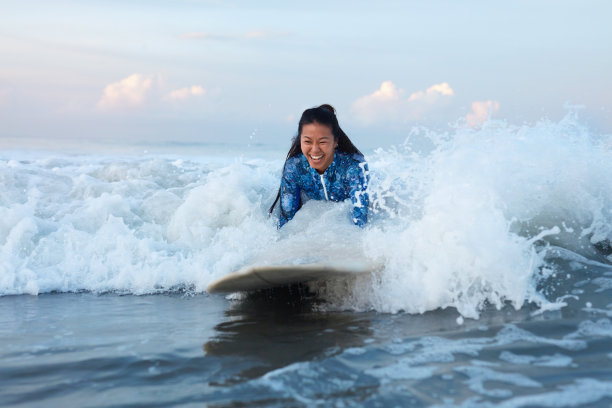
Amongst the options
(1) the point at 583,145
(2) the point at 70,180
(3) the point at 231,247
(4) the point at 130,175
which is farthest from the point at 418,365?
(4) the point at 130,175

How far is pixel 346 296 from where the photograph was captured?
3602mm

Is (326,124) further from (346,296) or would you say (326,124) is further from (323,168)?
(346,296)

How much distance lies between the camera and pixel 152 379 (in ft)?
7.89

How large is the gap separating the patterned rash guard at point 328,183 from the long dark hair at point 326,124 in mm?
58

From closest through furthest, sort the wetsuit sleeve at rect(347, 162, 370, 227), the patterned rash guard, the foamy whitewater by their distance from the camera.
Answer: the foamy whitewater < the wetsuit sleeve at rect(347, 162, 370, 227) < the patterned rash guard

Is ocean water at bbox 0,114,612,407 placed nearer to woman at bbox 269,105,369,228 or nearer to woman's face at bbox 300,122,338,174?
woman at bbox 269,105,369,228

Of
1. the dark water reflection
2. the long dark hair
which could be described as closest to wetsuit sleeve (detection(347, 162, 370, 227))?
the long dark hair

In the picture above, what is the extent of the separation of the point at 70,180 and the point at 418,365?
6.79 metres

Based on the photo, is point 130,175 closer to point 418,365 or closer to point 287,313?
point 287,313

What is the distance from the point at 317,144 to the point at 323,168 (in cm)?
28

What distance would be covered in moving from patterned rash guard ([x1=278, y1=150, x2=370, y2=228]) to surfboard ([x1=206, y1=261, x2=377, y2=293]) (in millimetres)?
1093

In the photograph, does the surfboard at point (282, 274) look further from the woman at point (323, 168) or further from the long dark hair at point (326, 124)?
the long dark hair at point (326, 124)

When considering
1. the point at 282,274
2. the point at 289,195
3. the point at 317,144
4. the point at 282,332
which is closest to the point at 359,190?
the point at 317,144

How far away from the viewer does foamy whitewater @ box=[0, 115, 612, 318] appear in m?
3.48
